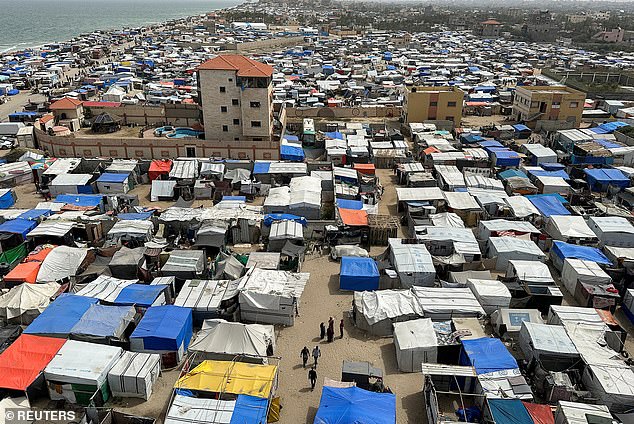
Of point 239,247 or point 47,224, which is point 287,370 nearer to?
point 239,247

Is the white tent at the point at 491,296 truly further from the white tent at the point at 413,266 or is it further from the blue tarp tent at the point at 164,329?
the blue tarp tent at the point at 164,329

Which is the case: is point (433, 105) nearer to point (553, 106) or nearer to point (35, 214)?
point (553, 106)

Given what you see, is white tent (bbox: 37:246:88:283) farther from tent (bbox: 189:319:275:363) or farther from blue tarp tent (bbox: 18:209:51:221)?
tent (bbox: 189:319:275:363)

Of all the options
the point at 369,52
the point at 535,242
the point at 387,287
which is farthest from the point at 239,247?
the point at 369,52

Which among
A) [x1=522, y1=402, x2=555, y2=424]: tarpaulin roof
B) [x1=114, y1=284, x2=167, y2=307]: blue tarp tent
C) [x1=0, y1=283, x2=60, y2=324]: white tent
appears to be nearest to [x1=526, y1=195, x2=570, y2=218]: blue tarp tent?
[x1=522, y1=402, x2=555, y2=424]: tarpaulin roof

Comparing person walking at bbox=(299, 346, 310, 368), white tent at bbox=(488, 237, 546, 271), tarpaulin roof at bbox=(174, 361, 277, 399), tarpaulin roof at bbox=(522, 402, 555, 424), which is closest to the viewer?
tarpaulin roof at bbox=(522, 402, 555, 424)

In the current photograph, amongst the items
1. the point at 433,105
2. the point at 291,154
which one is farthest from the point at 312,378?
the point at 433,105
